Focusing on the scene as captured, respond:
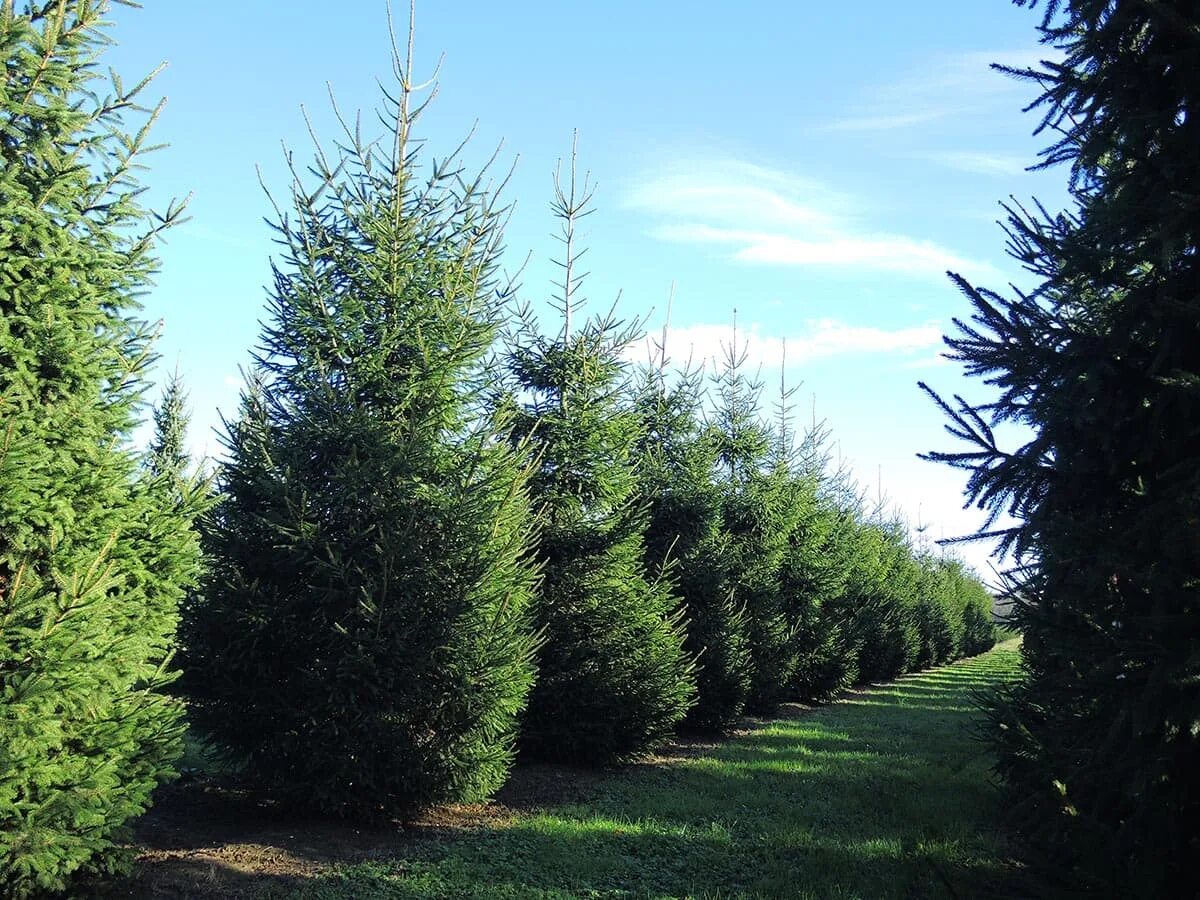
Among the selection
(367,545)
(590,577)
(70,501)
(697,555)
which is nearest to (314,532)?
(367,545)

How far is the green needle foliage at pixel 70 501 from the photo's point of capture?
4.87 meters

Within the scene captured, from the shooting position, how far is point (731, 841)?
299 inches

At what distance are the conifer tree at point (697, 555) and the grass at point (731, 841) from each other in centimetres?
174

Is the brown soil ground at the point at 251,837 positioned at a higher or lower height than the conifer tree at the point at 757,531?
lower

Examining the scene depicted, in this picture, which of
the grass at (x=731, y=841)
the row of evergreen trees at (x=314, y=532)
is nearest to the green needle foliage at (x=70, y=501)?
the row of evergreen trees at (x=314, y=532)

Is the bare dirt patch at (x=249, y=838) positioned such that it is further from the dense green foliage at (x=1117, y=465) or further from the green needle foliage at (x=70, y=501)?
the dense green foliage at (x=1117, y=465)

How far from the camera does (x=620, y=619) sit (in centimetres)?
1080

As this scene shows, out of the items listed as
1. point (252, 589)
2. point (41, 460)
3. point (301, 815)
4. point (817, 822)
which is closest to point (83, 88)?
point (41, 460)

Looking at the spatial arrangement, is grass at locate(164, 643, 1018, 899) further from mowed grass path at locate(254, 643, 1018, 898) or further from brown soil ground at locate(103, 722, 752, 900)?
brown soil ground at locate(103, 722, 752, 900)

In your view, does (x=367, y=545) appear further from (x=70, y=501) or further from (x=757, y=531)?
(x=757, y=531)

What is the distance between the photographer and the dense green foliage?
137 inches

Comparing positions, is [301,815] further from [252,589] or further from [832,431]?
[832,431]

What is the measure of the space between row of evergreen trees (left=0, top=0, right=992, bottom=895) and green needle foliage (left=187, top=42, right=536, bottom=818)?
3cm

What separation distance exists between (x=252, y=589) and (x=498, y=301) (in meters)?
3.53
